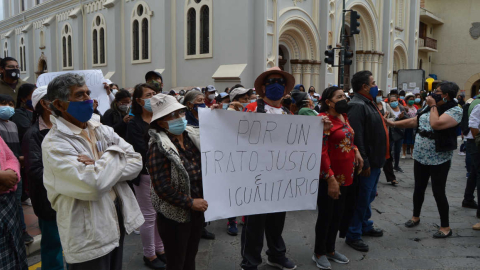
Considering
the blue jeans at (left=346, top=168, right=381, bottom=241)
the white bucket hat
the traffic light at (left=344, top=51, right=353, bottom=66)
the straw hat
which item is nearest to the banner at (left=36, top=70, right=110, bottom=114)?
the straw hat

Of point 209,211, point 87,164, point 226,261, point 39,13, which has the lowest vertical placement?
point 226,261

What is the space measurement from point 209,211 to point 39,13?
3298cm

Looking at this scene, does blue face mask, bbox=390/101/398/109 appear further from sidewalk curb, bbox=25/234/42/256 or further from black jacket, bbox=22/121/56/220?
black jacket, bbox=22/121/56/220

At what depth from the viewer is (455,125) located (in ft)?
15.0

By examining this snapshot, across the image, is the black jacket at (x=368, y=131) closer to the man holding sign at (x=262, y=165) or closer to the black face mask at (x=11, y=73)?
the man holding sign at (x=262, y=165)

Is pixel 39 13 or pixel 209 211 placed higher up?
pixel 39 13

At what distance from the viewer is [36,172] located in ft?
9.57

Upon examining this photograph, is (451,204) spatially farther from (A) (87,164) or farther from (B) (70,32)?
(B) (70,32)

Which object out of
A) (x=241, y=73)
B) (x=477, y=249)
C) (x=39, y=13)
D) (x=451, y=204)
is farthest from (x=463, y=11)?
(x=39, y=13)

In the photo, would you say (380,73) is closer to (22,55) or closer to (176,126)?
(176,126)

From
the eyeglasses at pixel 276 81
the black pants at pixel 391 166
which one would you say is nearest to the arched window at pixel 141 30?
the black pants at pixel 391 166

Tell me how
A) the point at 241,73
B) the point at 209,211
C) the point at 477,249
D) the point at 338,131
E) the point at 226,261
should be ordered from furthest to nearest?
the point at 241,73 < the point at 477,249 < the point at 226,261 < the point at 338,131 < the point at 209,211

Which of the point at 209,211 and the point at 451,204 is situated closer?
the point at 209,211

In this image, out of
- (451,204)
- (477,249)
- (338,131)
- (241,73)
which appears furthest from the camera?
(241,73)
